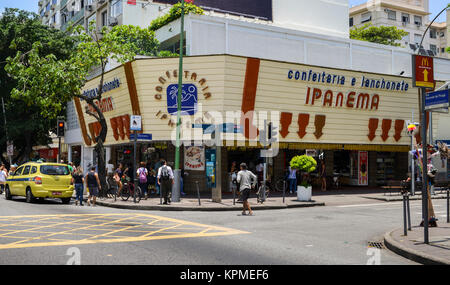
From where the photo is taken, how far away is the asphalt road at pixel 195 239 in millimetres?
7426

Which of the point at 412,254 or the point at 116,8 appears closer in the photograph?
the point at 412,254

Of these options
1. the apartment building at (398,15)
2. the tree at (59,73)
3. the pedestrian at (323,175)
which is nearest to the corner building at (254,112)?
the pedestrian at (323,175)

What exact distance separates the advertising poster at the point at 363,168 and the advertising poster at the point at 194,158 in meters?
10.9

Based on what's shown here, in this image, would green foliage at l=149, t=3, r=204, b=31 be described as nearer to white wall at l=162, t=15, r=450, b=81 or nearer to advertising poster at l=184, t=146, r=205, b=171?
white wall at l=162, t=15, r=450, b=81

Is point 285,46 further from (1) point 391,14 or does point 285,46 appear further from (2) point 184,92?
(1) point 391,14

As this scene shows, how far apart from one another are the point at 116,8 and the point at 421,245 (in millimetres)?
39309

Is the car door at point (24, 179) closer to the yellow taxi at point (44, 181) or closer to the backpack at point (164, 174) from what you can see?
the yellow taxi at point (44, 181)

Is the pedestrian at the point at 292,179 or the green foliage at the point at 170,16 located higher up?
the green foliage at the point at 170,16

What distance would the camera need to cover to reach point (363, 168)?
2900cm

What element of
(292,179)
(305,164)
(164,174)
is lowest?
(292,179)

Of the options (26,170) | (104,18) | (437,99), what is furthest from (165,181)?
(104,18)

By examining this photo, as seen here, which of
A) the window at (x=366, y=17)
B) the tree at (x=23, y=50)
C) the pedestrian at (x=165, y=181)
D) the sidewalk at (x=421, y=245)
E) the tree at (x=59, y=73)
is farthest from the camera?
the window at (x=366, y=17)

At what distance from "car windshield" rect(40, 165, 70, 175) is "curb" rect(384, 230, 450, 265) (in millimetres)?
14149

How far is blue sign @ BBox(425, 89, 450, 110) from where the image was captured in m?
8.44
